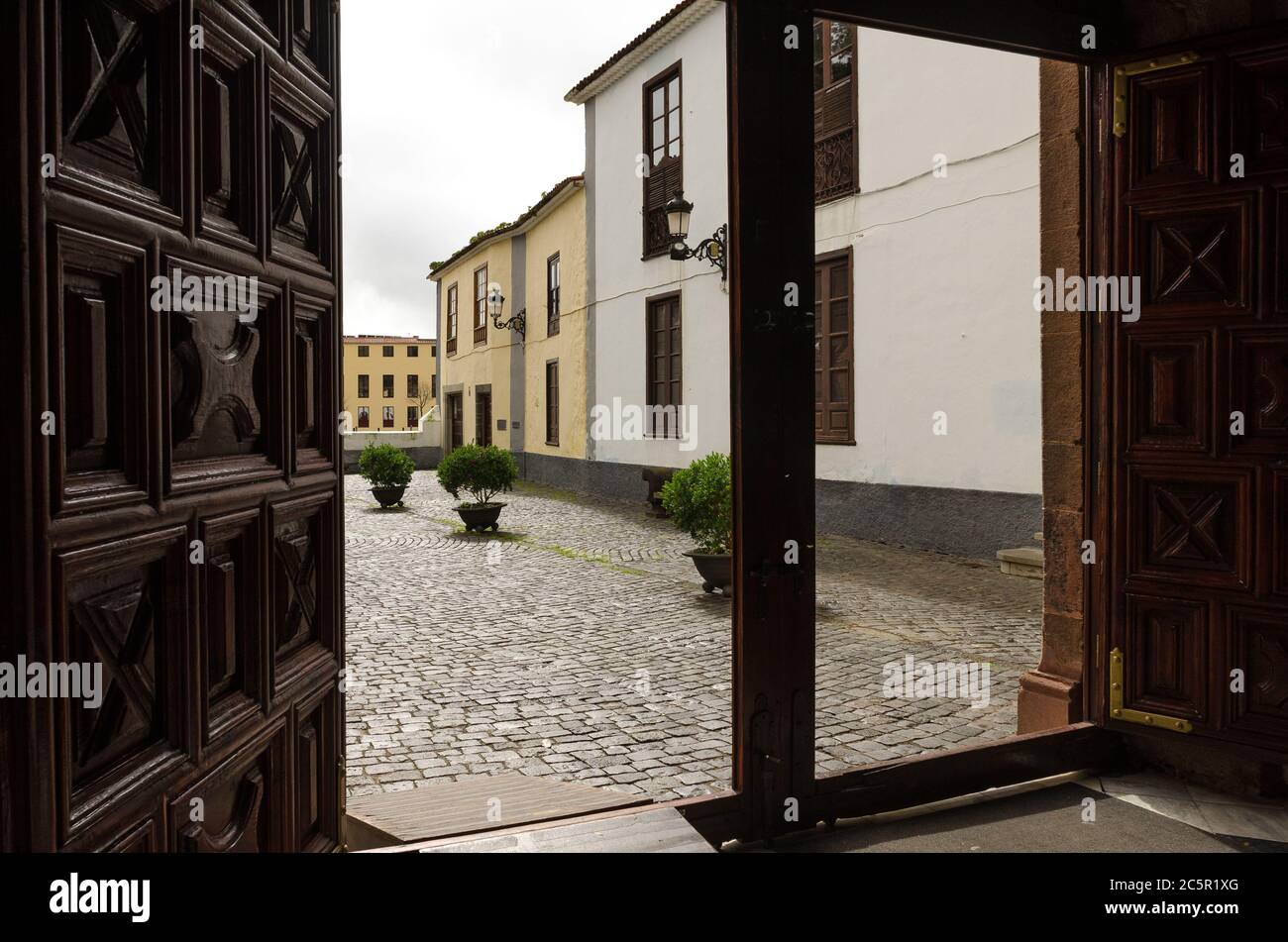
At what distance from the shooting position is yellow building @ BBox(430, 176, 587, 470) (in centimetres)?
1883

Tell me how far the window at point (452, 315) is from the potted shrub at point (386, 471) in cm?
1208

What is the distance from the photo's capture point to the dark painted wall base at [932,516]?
9.24 m

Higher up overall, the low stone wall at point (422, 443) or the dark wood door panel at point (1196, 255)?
the dark wood door panel at point (1196, 255)

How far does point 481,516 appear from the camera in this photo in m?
13.1

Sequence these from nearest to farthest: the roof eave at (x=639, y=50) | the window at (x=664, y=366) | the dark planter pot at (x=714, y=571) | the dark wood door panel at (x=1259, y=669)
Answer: the dark wood door panel at (x=1259, y=669), the dark planter pot at (x=714, y=571), the roof eave at (x=639, y=50), the window at (x=664, y=366)

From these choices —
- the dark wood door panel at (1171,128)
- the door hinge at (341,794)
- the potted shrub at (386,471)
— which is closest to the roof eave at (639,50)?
the potted shrub at (386,471)

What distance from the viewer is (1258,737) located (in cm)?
339

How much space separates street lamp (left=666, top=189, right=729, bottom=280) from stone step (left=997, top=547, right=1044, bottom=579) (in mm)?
4976

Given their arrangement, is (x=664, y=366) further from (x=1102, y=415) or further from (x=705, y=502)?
(x=1102, y=415)

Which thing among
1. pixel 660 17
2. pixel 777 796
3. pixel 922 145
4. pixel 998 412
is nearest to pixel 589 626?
pixel 777 796

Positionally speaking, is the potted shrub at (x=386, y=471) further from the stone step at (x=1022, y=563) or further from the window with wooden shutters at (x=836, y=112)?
the stone step at (x=1022, y=563)

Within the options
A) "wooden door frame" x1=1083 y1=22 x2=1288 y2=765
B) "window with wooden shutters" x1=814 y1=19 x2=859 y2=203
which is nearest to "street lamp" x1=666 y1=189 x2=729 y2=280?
"window with wooden shutters" x1=814 y1=19 x2=859 y2=203

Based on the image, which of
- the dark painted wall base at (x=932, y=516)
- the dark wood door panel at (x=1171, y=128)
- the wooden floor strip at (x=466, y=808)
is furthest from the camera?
the dark painted wall base at (x=932, y=516)
